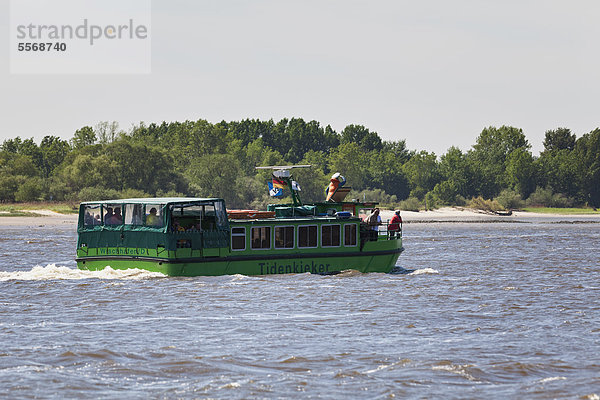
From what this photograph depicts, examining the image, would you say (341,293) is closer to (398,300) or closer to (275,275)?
(398,300)

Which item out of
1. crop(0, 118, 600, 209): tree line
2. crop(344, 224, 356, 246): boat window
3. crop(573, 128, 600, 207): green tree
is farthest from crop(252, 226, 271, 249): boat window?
crop(573, 128, 600, 207): green tree

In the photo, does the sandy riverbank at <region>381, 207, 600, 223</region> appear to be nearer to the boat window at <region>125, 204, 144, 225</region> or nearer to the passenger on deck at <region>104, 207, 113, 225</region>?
the passenger on deck at <region>104, 207, 113, 225</region>

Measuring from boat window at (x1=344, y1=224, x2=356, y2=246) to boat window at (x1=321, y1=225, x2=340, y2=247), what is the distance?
390 mm

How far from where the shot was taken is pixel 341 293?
3188 centimetres

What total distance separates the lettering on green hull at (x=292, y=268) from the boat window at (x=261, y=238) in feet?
2.48

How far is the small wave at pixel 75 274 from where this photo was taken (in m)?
34.8

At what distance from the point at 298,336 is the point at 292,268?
47.0ft

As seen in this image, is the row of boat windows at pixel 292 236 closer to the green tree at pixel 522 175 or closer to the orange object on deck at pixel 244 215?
the orange object on deck at pixel 244 215

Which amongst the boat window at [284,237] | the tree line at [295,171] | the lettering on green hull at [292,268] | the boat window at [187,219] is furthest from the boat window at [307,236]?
the tree line at [295,171]

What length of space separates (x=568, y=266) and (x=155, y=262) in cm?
2286

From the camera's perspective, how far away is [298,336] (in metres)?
22.8

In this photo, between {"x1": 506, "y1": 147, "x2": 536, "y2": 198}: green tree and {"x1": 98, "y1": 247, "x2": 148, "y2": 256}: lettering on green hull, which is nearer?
{"x1": 98, "y1": 247, "x2": 148, "y2": 256}: lettering on green hull

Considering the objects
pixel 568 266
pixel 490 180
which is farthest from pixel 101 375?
pixel 490 180

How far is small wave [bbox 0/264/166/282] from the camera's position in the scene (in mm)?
34803
